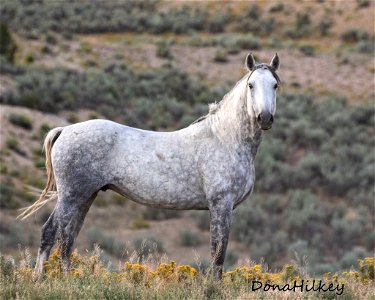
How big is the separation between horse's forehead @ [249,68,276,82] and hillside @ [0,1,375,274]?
149cm

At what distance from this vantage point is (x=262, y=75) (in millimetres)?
6457

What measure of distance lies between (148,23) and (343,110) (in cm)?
2234

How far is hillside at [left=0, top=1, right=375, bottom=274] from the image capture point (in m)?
16.9

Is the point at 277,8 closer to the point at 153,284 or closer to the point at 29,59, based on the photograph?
the point at 29,59

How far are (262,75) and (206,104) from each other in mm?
22033

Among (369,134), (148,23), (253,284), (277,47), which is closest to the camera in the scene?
(253,284)

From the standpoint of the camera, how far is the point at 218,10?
4841cm

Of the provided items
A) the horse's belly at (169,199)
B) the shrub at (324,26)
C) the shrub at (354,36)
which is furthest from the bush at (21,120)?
the shrub at (324,26)

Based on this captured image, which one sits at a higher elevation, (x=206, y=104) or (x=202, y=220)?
(x=206, y=104)

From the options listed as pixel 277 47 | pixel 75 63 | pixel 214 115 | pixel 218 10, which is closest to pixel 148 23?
pixel 218 10

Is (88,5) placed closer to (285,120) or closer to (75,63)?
(75,63)

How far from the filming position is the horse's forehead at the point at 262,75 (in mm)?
6422

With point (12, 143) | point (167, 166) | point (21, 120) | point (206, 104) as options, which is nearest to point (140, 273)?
Result: point (167, 166)

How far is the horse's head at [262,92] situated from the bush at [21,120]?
14837 mm
